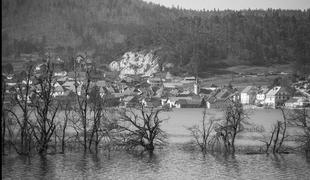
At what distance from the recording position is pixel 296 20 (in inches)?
7702

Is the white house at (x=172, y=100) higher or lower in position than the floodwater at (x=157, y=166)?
higher

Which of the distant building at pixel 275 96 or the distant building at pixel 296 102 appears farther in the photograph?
the distant building at pixel 275 96

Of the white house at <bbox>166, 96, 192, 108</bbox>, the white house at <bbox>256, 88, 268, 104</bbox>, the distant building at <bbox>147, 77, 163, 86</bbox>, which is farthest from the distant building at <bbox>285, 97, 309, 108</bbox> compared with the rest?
the distant building at <bbox>147, 77, 163, 86</bbox>

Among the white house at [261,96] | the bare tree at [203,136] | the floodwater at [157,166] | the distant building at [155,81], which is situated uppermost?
the distant building at [155,81]

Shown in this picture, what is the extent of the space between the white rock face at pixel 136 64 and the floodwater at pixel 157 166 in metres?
134

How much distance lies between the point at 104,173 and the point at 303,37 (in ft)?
527

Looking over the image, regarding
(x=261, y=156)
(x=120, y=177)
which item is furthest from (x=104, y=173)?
(x=261, y=156)

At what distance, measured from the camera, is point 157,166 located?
29375 millimetres

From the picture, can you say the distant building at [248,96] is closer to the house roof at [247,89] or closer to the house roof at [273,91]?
the house roof at [247,89]

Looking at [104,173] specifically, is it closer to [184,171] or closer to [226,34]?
[184,171]

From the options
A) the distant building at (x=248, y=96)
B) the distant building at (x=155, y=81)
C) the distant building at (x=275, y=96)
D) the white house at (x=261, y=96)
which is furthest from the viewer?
the distant building at (x=155, y=81)

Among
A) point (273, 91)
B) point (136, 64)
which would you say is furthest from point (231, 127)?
point (136, 64)

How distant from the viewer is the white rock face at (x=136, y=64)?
558ft

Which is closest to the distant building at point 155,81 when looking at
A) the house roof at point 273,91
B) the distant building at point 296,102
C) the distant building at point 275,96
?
the house roof at point 273,91
